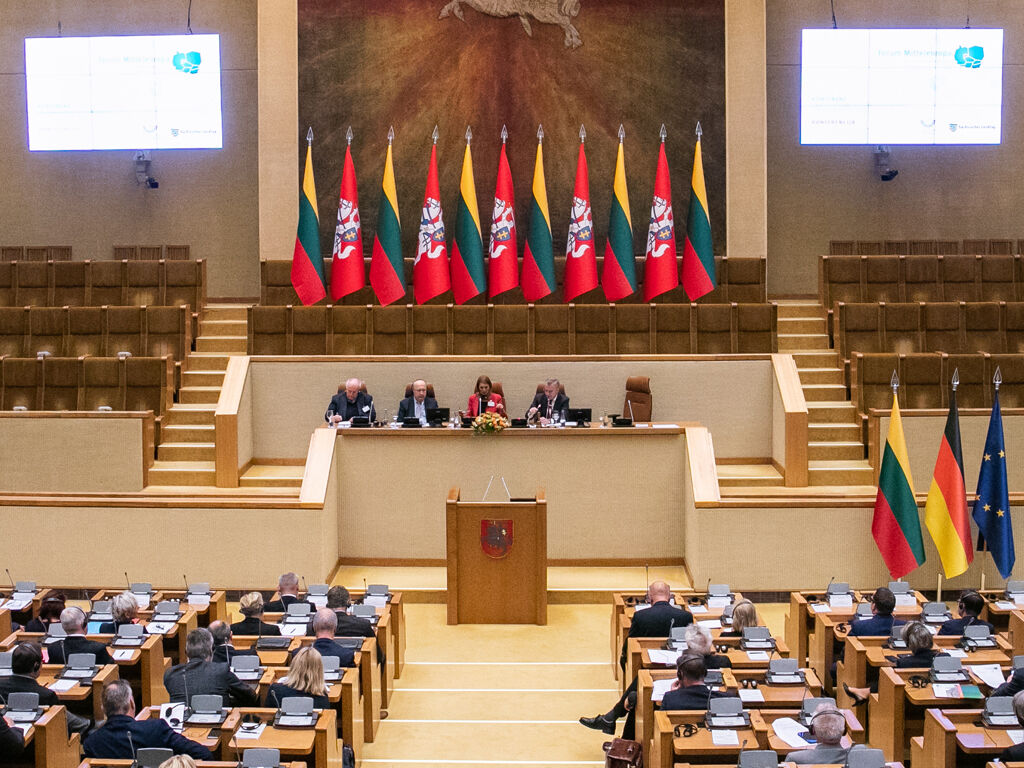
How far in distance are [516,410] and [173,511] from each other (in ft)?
11.8

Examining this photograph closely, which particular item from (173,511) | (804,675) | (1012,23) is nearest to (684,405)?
(173,511)

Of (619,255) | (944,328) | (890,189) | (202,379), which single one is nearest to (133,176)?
(202,379)

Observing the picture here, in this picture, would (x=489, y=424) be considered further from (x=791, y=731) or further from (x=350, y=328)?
(x=791, y=731)

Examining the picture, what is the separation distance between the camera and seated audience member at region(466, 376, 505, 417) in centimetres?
1204

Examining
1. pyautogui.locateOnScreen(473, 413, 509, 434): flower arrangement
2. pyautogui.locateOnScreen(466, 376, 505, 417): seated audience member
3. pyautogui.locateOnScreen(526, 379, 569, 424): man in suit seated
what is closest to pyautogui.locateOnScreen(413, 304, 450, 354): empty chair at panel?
pyautogui.locateOnScreen(466, 376, 505, 417): seated audience member

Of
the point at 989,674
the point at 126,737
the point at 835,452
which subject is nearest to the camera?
the point at 126,737

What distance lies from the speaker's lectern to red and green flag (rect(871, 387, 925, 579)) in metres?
2.75

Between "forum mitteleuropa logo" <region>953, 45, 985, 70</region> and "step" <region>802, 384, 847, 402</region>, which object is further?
"forum mitteleuropa logo" <region>953, 45, 985, 70</region>

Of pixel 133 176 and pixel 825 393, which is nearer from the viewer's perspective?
pixel 825 393

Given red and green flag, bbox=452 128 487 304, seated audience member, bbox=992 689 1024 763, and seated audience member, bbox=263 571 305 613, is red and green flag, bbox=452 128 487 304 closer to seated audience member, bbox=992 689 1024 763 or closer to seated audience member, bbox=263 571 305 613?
seated audience member, bbox=263 571 305 613

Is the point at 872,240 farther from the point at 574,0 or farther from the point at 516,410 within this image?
the point at 516,410

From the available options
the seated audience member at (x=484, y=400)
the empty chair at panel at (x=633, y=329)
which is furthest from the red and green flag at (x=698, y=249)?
the seated audience member at (x=484, y=400)

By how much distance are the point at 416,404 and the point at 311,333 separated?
6.27 feet

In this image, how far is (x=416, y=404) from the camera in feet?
39.8
